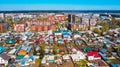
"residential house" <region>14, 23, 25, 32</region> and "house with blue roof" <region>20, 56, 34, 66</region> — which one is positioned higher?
"residential house" <region>14, 23, 25, 32</region>

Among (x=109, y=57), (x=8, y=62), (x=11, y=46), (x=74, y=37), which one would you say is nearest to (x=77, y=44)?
(x=74, y=37)

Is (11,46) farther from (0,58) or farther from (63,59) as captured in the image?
(63,59)

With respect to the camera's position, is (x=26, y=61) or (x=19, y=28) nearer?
(x=26, y=61)

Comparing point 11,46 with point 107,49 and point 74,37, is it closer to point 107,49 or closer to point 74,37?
point 74,37

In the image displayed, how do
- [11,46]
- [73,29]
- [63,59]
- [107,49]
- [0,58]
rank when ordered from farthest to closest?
[73,29]
[11,46]
[107,49]
[63,59]
[0,58]

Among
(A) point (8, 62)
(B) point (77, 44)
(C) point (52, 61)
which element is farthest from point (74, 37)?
(A) point (8, 62)

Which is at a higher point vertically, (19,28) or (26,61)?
(19,28)

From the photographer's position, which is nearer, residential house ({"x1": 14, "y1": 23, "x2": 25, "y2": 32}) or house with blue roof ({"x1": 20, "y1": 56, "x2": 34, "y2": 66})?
house with blue roof ({"x1": 20, "y1": 56, "x2": 34, "y2": 66})

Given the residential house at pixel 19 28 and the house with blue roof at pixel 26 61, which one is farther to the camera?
the residential house at pixel 19 28

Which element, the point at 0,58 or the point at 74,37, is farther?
the point at 74,37

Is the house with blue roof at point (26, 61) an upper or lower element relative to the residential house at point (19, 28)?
lower

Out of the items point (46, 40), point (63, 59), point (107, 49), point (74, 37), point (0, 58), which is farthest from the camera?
point (74, 37)
